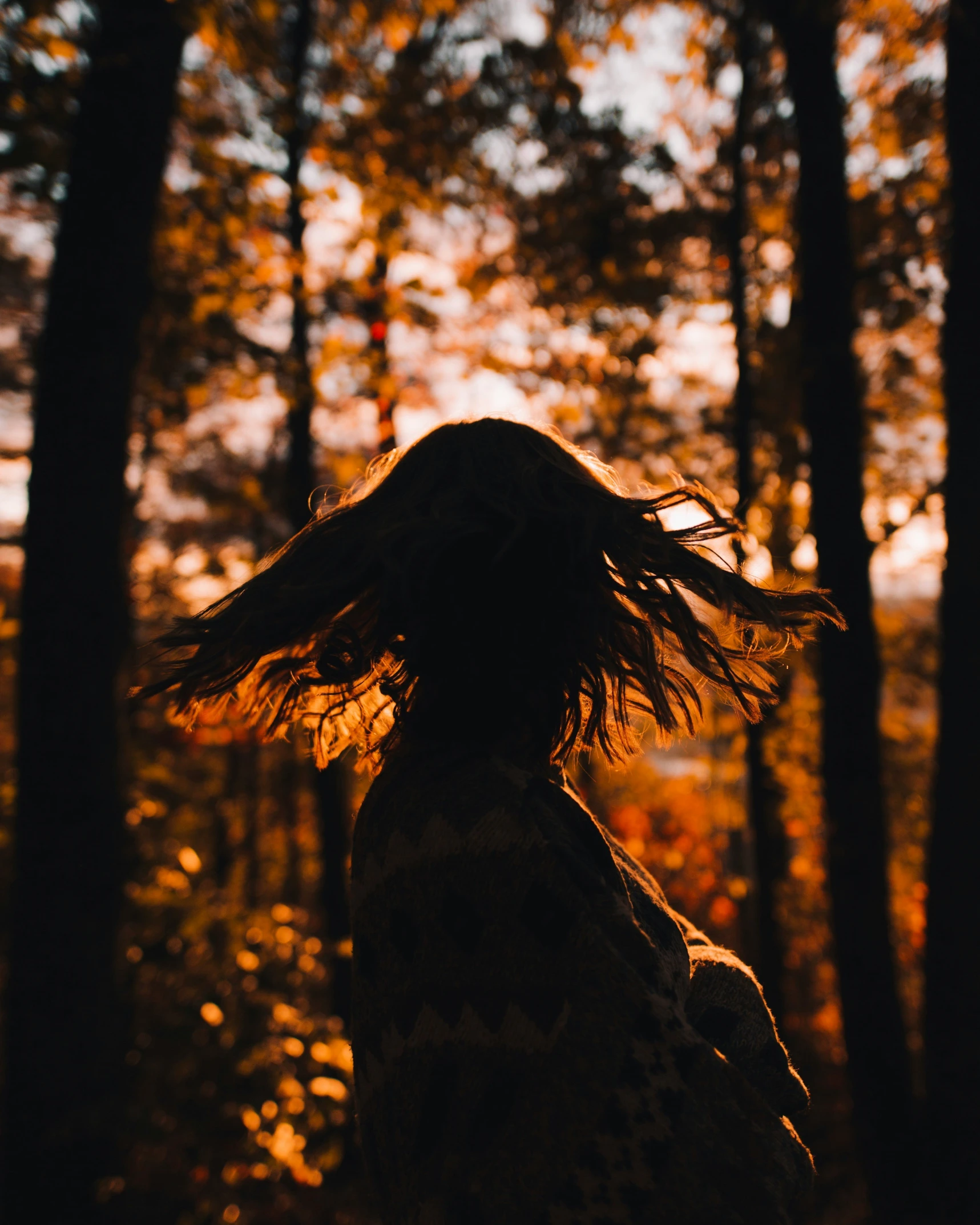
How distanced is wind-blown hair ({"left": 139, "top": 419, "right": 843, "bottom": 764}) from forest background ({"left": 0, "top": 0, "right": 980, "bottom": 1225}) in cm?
34

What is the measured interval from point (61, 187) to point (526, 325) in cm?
A: 527

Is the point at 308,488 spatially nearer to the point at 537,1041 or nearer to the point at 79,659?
the point at 79,659

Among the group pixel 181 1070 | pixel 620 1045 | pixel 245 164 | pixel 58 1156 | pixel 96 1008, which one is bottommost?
pixel 181 1070

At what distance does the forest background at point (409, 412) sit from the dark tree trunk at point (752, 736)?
0.06m

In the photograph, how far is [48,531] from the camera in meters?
3.43

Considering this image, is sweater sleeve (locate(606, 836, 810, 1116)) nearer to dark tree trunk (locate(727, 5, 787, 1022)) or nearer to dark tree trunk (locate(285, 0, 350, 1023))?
dark tree trunk (locate(285, 0, 350, 1023))

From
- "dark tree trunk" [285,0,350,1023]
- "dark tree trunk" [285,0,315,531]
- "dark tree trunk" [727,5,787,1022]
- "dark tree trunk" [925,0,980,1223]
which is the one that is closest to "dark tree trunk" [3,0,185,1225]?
"dark tree trunk" [925,0,980,1223]

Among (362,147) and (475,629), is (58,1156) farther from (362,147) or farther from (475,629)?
(362,147)

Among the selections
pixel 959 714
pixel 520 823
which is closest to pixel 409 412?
pixel 959 714

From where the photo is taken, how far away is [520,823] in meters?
1.32

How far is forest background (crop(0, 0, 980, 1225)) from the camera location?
3447 mm

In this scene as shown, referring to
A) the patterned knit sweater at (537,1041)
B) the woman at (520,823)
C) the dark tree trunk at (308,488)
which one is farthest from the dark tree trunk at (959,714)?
the dark tree trunk at (308,488)

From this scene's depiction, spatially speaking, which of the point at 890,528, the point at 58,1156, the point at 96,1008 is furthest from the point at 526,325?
the point at 58,1156

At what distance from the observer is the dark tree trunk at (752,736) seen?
363 inches
